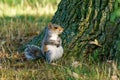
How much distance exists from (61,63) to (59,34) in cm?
55

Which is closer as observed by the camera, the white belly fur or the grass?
the grass

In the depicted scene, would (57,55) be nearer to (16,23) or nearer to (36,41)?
(36,41)

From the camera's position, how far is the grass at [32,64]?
21.6ft

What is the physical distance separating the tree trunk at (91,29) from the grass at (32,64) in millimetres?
180

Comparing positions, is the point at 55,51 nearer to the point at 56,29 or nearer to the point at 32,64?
the point at 56,29

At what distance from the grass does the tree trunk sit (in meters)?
0.18

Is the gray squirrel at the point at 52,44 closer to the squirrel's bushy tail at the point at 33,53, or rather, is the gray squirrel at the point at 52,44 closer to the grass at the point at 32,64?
the grass at the point at 32,64

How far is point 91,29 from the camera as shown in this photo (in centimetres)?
734

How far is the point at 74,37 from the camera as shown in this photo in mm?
7445

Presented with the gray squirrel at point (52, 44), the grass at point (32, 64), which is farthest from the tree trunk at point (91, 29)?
the gray squirrel at point (52, 44)

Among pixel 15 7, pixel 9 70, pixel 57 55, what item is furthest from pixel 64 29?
pixel 15 7

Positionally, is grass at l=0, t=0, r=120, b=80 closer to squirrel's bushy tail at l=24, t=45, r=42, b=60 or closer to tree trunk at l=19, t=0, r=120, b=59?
squirrel's bushy tail at l=24, t=45, r=42, b=60

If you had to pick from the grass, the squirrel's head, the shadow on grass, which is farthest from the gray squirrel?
the shadow on grass

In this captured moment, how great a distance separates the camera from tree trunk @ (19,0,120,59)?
7188 millimetres
